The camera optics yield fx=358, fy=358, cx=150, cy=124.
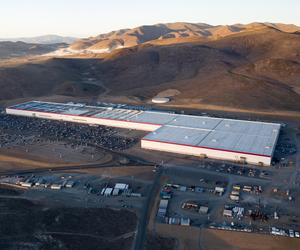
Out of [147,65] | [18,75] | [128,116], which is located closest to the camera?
[128,116]

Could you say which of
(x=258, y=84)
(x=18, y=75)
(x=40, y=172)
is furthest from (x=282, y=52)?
(x=40, y=172)

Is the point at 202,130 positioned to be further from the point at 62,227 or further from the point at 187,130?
the point at 62,227

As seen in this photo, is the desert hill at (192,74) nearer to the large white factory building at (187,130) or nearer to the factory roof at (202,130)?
the factory roof at (202,130)

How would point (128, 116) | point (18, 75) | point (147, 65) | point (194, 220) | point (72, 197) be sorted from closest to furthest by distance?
1. point (194, 220)
2. point (72, 197)
3. point (128, 116)
4. point (18, 75)
5. point (147, 65)

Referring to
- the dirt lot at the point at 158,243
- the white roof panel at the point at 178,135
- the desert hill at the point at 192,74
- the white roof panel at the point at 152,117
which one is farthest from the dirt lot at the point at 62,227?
the desert hill at the point at 192,74

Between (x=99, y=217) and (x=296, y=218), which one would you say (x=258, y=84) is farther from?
(x=99, y=217)

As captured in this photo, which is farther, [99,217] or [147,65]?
[147,65]

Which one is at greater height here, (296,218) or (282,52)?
(282,52)
